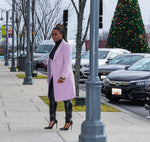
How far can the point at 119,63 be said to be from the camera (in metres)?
20.2

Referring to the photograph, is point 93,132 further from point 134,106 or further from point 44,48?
point 44,48

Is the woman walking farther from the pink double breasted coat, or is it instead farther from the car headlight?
the car headlight

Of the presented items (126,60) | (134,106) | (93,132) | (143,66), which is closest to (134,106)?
(134,106)

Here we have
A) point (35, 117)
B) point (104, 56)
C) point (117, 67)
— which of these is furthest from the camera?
point (104, 56)

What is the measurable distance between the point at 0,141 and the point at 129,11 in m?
35.7

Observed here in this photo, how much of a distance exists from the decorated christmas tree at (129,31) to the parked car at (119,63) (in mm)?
22202

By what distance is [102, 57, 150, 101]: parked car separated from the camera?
14.0 m

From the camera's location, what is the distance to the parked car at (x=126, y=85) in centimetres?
1395

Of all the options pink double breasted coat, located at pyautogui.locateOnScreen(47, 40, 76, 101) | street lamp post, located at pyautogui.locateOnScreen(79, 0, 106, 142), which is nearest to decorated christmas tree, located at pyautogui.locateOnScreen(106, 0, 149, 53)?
pink double breasted coat, located at pyautogui.locateOnScreen(47, 40, 76, 101)

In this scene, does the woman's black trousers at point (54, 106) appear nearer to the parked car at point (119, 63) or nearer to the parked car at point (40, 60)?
the parked car at point (119, 63)

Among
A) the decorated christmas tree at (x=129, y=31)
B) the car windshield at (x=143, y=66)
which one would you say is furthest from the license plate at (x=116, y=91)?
the decorated christmas tree at (x=129, y=31)

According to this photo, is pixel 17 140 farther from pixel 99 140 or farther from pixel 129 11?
pixel 129 11

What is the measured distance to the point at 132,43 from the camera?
43.0 metres

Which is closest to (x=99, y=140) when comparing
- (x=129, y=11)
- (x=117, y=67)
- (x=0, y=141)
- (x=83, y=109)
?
(x=0, y=141)
